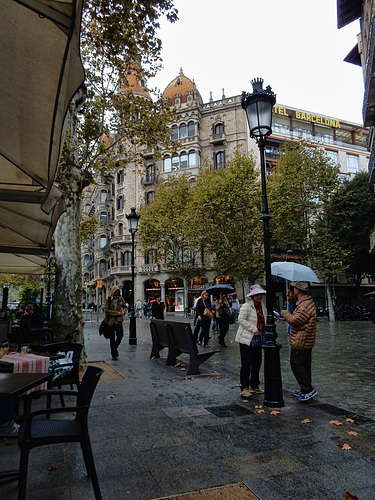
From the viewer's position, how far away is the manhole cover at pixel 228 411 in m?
5.11

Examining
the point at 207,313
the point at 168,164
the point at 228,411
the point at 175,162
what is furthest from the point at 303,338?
the point at 168,164

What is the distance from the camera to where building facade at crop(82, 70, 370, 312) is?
43.2 meters

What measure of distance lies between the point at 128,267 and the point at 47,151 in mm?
43462

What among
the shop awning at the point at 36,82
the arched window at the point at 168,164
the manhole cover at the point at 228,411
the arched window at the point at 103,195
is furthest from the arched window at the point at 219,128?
the shop awning at the point at 36,82

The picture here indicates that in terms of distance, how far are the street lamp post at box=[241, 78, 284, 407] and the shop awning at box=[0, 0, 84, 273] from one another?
3.51 metres

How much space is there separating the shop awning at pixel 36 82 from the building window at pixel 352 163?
51.4m

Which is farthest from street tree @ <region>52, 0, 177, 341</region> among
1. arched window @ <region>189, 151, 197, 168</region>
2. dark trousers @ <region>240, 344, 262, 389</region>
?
arched window @ <region>189, 151, 197, 168</region>

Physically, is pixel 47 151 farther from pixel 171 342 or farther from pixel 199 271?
pixel 199 271

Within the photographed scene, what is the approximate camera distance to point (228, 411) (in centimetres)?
525

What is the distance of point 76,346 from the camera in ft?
19.0

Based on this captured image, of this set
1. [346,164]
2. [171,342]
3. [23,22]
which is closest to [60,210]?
[23,22]

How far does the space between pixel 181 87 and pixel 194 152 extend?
36.2 feet

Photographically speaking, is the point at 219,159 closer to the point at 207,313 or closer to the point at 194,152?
the point at 194,152

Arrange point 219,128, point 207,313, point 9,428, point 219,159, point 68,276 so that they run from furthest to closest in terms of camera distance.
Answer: point 219,128 < point 219,159 < point 207,313 < point 68,276 < point 9,428
